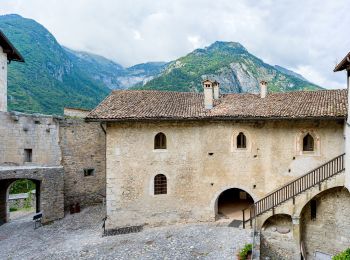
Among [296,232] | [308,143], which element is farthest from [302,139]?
[296,232]

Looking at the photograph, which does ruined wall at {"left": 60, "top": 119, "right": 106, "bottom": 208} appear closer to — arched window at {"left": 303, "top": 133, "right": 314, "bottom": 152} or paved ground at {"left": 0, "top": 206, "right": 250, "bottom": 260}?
paved ground at {"left": 0, "top": 206, "right": 250, "bottom": 260}

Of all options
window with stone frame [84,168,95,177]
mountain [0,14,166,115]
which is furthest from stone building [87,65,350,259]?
mountain [0,14,166,115]

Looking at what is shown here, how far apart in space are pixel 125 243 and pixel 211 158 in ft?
23.1

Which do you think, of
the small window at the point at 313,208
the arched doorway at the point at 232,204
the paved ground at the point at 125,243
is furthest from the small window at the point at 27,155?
the small window at the point at 313,208

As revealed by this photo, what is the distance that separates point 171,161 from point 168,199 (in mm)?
2397

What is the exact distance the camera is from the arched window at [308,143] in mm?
16469

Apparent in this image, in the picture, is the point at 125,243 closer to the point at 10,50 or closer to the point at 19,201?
the point at 10,50

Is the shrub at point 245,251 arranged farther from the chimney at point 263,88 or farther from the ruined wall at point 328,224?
the chimney at point 263,88

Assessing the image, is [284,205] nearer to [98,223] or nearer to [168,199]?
[168,199]

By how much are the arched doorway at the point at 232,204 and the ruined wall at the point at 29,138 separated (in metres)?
12.3

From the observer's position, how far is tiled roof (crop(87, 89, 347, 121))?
15.9 meters

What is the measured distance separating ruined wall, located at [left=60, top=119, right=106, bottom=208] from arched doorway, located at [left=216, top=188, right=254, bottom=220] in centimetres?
1008

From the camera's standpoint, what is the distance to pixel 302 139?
16.5m

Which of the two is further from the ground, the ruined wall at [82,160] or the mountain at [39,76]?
the mountain at [39,76]
